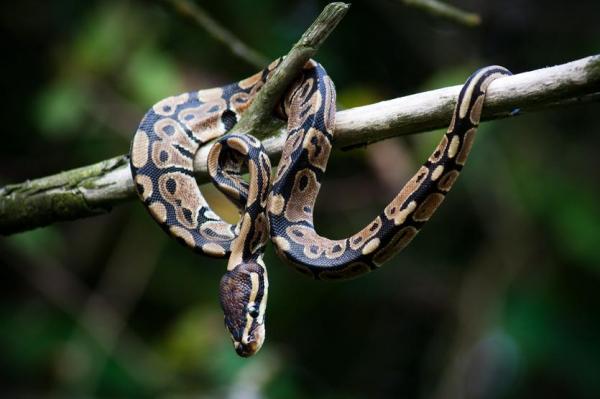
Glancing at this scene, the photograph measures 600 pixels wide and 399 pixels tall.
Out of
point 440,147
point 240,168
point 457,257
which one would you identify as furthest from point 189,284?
point 440,147

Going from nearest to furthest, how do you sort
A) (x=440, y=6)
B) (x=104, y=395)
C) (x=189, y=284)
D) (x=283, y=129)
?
(x=283, y=129) → (x=440, y=6) → (x=104, y=395) → (x=189, y=284)

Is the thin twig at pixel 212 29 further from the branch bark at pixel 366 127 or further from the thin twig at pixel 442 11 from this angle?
the thin twig at pixel 442 11

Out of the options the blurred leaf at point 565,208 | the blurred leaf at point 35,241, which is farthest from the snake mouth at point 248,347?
the blurred leaf at point 565,208

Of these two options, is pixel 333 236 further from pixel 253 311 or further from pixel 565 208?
pixel 253 311

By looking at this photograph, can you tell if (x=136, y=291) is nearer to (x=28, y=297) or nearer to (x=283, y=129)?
(x=28, y=297)

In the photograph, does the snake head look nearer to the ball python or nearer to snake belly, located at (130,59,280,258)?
Answer: the ball python

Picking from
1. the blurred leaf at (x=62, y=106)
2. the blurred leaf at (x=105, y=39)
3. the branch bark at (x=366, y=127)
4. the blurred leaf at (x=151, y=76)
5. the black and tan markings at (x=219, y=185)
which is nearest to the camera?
the branch bark at (x=366, y=127)

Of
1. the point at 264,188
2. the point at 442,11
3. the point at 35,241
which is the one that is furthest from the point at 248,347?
the point at 35,241
